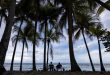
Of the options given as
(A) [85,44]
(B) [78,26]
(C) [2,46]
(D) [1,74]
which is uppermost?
(B) [78,26]

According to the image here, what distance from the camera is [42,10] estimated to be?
41.5 m

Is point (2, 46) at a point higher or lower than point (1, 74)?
higher

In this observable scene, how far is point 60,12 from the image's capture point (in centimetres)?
3572

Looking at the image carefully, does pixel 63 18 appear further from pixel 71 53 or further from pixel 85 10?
pixel 71 53

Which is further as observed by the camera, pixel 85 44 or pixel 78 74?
pixel 85 44

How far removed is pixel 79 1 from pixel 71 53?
325 inches

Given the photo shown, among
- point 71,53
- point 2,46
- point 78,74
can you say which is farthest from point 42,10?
point 2,46

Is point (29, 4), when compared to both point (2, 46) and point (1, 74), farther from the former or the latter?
point (1, 74)

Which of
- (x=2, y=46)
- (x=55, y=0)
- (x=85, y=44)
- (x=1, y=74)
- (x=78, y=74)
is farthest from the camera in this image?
(x=85, y=44)

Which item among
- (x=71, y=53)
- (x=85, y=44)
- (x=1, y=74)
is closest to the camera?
(x=1, y=74)

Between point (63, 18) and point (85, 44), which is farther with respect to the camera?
point (85, 44)

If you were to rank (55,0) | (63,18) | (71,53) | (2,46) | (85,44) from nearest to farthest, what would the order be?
1. (2,46)
2. (71,53)
3. (55,0)
4. (63,18)
5. (85,44)

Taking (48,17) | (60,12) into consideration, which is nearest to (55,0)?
(60,12)

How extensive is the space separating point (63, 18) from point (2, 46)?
19468 mm
